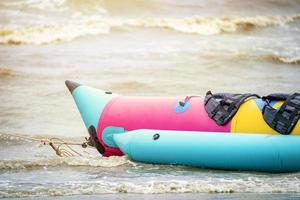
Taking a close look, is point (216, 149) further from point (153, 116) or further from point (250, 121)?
point (153, 116)

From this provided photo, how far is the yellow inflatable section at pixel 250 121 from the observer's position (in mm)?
6117

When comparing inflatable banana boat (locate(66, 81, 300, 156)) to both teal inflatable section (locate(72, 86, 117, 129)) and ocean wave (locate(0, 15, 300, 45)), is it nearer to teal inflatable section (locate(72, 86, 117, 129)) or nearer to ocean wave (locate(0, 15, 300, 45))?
teal inflatable section (locate(72, 86, 117, 129))

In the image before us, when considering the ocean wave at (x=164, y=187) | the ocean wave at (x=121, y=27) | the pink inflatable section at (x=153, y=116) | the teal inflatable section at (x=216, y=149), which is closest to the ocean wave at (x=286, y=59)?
the ocean wave at (x=121, y=27)

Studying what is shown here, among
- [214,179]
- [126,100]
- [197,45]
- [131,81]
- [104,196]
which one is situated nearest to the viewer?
[104,196]

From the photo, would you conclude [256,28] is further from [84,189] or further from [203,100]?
[84,189]

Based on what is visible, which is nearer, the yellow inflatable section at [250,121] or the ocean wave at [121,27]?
the yellow inflatable section at [250,121]

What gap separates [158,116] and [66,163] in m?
1.00

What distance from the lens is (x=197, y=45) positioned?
1675cm

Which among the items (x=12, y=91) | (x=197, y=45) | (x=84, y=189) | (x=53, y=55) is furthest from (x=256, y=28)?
(x=84, y=189)

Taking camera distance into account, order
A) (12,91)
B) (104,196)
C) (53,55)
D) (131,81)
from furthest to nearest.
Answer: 1. (53,55)
2. (131,81)
3. (12,91)
4. (104,196)

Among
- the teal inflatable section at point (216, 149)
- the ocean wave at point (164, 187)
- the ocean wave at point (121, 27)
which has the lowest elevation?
the ocean wave at point (164, 187)

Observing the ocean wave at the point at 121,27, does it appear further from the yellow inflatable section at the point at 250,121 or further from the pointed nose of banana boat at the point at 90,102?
the yellow inflatable section at the point at 250,121

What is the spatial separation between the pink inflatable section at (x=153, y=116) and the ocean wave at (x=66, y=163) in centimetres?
21

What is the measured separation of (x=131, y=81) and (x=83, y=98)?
5949 millimetres
